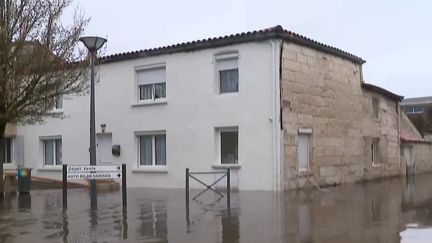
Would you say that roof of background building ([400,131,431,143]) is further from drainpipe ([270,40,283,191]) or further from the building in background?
drainpipe ([270,40,283,191])

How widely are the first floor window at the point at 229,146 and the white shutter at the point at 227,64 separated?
211 cm

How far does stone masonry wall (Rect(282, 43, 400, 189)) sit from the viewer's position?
19.0 metres

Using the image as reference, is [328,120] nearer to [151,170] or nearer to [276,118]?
[276,118]

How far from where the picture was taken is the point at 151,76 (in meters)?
22.0

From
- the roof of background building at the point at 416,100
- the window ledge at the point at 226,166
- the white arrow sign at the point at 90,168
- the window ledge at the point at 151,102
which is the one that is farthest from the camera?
the roof of background building at the point at 416,100

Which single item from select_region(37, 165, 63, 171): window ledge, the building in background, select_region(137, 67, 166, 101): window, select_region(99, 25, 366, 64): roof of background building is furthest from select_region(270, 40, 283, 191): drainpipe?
the building in background

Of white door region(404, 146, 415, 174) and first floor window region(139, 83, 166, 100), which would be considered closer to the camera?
first floor window region(139, 83, 166, 100)

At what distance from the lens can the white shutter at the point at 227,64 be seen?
771 inches

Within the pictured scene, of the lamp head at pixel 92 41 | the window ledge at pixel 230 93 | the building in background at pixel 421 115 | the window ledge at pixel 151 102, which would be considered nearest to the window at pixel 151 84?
the window ledge at pixel 151 102

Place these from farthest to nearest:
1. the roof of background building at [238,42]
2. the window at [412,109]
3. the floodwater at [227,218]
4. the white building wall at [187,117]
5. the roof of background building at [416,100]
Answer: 1. the roof of background building at [416,100]
2. the window at [412,109]
3. the white building wall at [187,117]
4. the roof of background building at [238,42]
5. the floodwater at [227,218]

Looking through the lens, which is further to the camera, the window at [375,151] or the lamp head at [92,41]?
the window at [375,151]

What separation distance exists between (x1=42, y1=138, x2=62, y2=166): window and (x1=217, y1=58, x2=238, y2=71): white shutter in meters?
9.03

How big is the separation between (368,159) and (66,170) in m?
15.0

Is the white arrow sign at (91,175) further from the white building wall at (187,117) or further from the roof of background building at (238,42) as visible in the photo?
the white building wall at (187,117)
